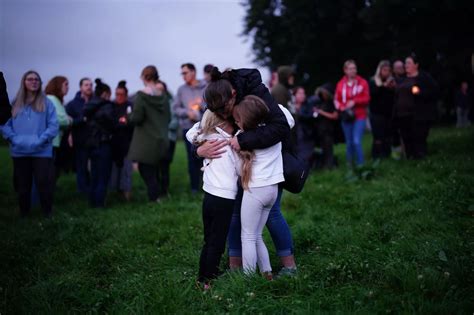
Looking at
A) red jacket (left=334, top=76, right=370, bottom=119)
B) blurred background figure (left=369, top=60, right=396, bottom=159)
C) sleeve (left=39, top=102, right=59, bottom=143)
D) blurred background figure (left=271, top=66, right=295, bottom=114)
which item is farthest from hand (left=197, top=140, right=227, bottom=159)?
blurred background figure (left=369, top=60, right=396, bottom=159)

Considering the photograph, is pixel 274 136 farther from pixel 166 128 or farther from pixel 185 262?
pixel 166 128

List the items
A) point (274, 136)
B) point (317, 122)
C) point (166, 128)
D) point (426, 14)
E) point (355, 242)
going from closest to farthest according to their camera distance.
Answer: point (274, 136) → point (355, 242) → point (166, 128) → point (317, 122) → point (426, 14)

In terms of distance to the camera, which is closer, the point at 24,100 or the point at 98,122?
the point at 24,100

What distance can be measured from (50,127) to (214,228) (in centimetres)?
448

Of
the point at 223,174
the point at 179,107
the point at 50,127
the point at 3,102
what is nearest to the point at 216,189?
the point at 223,174

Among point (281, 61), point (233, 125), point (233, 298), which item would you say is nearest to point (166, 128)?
point (233, 125)

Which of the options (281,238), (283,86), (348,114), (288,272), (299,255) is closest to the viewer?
(288,272)

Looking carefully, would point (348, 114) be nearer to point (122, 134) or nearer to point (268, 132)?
point (122, 134)

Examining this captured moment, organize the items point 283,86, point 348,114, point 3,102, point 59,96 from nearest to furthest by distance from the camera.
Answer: point 3,102, point 283,86, point 59,96, point 348,114

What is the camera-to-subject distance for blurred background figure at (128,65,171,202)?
8.20 metres

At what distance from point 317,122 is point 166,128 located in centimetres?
407

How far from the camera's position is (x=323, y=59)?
25.9 m

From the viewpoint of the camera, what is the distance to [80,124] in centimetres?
891

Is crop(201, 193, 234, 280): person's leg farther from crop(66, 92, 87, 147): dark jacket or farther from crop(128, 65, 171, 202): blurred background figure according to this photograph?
crop(66, 92, 87, 147): dark jacket
